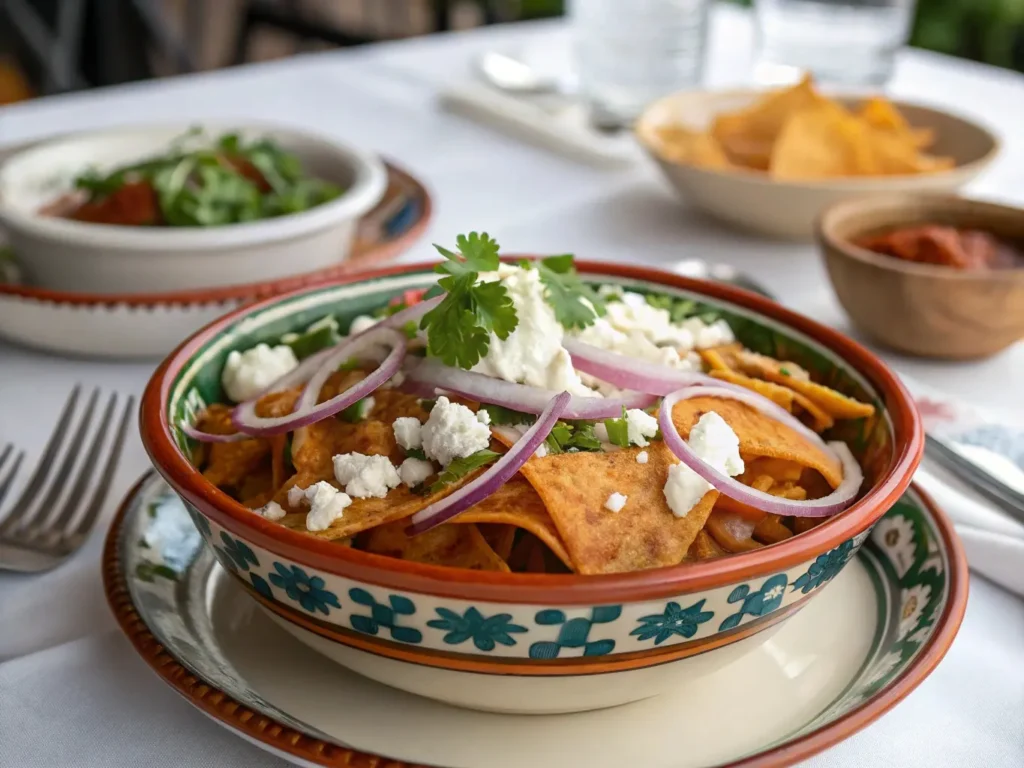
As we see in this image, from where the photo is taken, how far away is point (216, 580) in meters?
1.06

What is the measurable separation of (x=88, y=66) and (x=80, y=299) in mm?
3556

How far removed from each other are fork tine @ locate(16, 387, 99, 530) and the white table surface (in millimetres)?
56

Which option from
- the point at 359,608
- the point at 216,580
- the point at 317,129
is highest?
the point at 359,608

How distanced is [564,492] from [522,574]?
0.37 ft

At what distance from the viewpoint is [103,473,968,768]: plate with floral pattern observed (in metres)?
0.81

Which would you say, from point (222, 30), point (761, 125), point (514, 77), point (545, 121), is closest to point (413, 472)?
point (761, 125)

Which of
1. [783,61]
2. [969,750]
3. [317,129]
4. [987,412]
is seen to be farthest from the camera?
[783,61]

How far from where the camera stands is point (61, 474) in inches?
48.7

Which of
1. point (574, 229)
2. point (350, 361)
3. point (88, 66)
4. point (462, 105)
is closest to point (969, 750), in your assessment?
point (350, 361)

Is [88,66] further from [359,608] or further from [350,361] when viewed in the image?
[359,608]

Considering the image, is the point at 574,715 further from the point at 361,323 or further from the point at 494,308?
the point at 361,323

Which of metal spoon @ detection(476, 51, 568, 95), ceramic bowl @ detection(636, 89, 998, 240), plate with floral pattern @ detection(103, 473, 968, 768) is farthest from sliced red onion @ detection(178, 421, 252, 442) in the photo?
metal spoon @ detection(476, 51, 568, 95)

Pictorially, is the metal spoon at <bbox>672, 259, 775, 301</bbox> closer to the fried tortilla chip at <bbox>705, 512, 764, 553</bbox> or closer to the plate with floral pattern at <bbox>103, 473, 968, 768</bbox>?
the plate with floral pattern at <bbox>103, 473, 968, 768</bbox>

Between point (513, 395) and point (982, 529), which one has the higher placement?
point (513, 395)
